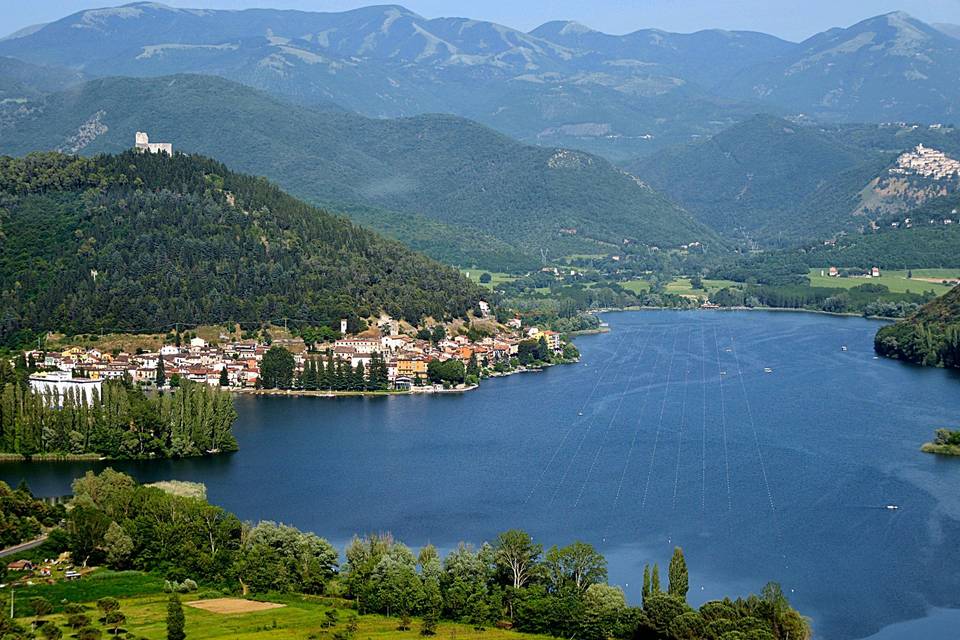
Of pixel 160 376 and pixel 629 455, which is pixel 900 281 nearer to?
pixel 160 376

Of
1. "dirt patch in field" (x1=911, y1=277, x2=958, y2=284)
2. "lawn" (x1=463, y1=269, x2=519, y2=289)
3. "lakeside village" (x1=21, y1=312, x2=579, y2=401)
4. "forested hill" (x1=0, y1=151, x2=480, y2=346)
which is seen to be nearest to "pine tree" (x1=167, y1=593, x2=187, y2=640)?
"lakeside village" (x1=21, y1=312, x2=579, y2=401)

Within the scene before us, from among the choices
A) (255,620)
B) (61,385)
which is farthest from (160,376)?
(255,620)

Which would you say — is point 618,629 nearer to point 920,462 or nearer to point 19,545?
point 19,545

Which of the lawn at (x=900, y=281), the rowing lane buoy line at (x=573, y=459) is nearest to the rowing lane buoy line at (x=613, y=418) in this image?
the rowing lane buoy line at (x=573, y=459)

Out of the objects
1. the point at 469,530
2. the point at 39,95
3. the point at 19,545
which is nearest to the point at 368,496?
the point at 469,530

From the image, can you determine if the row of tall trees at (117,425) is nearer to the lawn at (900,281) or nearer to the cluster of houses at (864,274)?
the lawn at (900,281)

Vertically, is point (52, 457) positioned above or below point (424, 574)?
above

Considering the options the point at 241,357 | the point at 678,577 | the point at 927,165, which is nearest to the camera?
the point at 678,577
